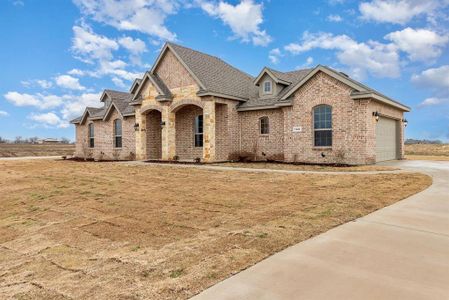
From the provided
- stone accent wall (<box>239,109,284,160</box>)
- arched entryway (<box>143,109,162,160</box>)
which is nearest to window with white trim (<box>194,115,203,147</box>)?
stone accent wall (<box>239,109,284,160</box>)

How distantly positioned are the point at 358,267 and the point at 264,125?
18.7m

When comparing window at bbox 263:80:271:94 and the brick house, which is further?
window at bbox 263:80:271:94

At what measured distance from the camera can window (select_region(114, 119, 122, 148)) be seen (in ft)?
99.0

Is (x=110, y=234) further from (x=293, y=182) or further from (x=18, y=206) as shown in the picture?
(x=293, y=182)

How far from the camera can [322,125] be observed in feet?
62.8

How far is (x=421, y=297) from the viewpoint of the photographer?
3.38 meters

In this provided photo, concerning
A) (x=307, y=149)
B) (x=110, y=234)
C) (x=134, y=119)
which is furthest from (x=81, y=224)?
(x=134, y=119)

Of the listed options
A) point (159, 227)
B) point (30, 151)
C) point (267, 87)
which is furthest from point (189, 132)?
point (30, 151)

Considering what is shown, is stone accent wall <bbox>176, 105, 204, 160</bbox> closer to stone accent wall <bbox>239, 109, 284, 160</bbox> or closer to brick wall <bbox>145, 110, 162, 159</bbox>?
brick wall <bbox>145, 110, 162, 159</bbox>

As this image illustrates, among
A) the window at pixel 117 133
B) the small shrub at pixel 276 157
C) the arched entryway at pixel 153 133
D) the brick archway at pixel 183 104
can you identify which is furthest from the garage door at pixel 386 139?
the window at pixel 117 133

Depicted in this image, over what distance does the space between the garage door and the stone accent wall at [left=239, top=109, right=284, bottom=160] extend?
5.83 metres

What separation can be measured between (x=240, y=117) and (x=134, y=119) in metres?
10.2

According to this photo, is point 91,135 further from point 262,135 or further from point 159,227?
point 159,227

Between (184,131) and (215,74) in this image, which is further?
(184,131)
